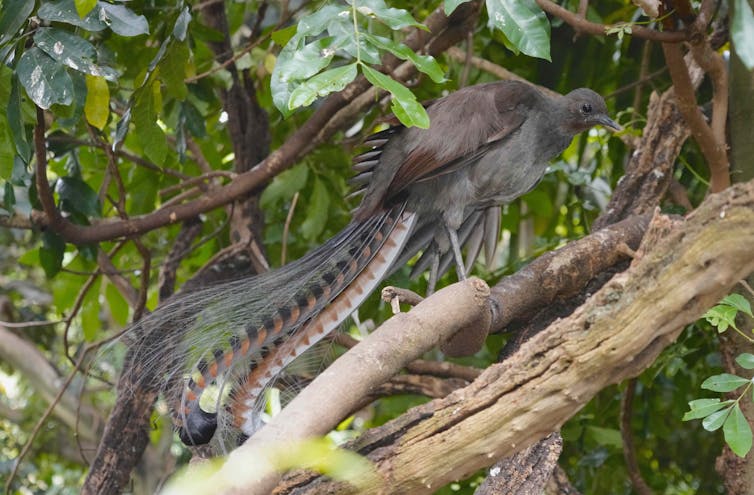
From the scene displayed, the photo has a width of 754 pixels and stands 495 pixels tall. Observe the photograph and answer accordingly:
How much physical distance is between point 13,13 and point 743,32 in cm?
162

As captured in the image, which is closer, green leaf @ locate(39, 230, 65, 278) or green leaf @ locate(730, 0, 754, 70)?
green leaf @ locate(730, 0, 754, 70)

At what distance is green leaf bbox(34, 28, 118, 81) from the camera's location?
233 cm

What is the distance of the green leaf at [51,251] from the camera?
3.33 metres

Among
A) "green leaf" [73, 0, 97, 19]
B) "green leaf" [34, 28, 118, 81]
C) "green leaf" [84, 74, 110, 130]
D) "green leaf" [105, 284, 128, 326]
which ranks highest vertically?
"green leaf" [73, 0, 97, 19]

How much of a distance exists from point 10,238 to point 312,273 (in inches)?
113

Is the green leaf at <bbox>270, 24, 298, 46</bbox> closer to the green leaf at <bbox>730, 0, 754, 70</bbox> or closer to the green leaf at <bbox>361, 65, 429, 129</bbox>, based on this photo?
the green leaf at <bbox>361, 65, 429, 129</bbox>

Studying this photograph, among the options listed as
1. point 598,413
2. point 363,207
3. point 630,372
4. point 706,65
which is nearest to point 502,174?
point 363,207

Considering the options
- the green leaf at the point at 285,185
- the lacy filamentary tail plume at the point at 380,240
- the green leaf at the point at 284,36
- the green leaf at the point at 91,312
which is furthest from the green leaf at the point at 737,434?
the green leaf at the point at 91,312

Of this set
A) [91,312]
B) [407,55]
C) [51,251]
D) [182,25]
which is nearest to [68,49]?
[182,25]

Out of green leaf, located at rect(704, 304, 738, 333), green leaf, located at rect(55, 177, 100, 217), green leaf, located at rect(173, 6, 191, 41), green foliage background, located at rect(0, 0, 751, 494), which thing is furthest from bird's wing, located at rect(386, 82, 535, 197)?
green leaf, located at rect(704, 304, 738, 333)

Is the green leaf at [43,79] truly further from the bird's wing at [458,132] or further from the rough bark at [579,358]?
the bird's wing at [458,132]

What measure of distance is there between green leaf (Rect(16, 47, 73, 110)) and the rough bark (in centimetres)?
106

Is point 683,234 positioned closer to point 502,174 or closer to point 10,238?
point 502,174

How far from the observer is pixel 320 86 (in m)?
1.97
